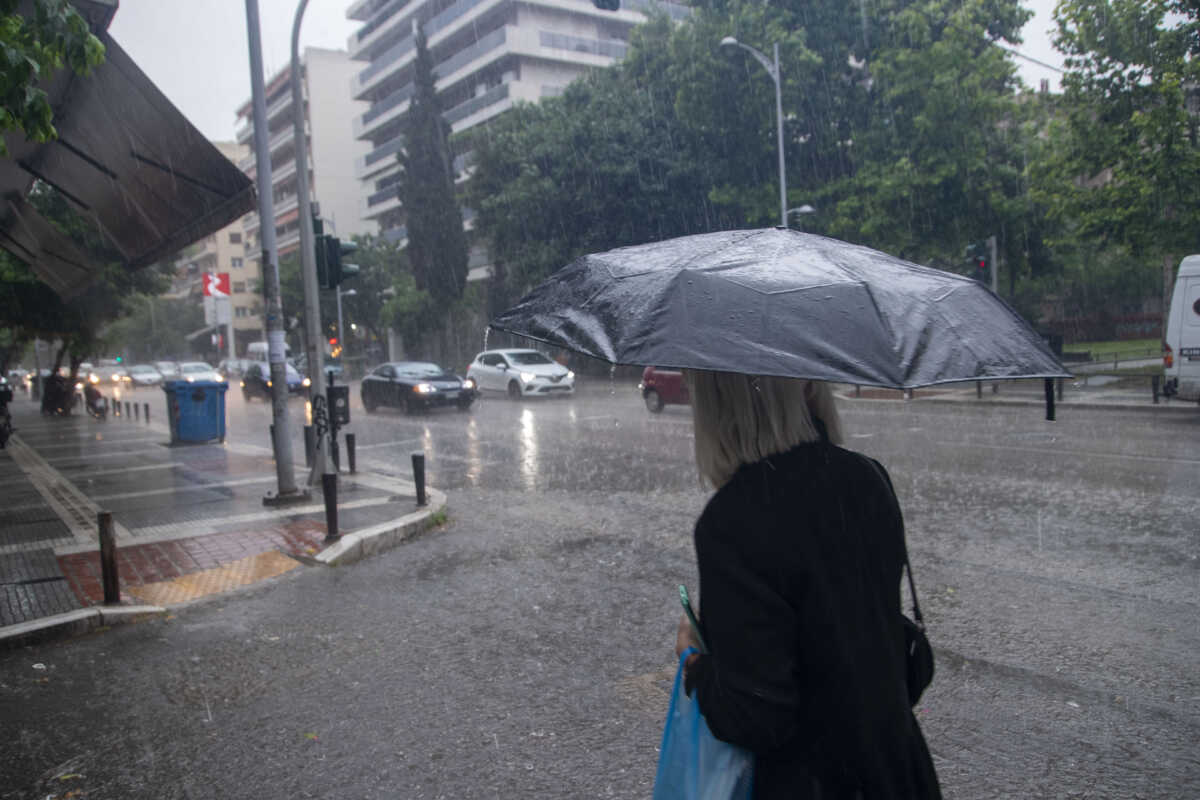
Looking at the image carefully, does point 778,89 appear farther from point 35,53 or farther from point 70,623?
point 70,623

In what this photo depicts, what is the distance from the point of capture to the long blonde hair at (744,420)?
1.80m

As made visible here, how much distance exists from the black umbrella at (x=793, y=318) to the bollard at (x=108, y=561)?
5.09m

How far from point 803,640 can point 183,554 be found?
7.41 metres

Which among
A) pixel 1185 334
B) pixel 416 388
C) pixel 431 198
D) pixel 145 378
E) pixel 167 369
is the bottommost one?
pixel 416 388

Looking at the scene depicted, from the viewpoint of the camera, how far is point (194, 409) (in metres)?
17.3

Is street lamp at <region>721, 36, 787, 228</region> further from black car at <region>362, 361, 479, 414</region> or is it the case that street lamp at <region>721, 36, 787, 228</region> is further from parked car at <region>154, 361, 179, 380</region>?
parked car at <region>154, 361, 179, 380</region>

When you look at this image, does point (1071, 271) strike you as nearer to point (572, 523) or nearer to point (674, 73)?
point (674, 73)

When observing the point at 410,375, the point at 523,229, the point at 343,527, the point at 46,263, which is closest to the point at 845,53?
the point at 523,229

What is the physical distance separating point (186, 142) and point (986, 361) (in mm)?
9222

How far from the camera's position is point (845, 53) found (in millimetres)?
27422

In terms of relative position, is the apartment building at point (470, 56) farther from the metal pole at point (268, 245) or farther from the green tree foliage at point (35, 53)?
the green tree foliage at point (35, 53)

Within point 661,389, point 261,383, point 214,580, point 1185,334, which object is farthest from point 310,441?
point 261,383

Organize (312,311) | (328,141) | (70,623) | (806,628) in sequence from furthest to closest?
(328,141) < (312,311) < (70,623) < (806,628)

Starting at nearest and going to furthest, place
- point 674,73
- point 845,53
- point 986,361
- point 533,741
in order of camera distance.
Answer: point 986,361
point 533,741
point 845,53
point 674,73
